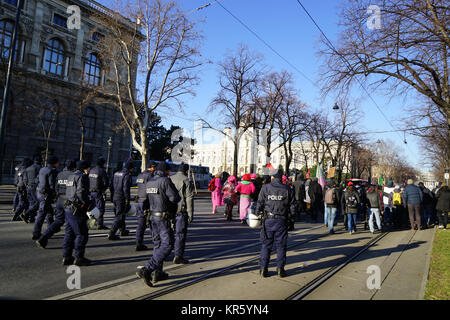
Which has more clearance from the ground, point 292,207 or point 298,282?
point 292,207

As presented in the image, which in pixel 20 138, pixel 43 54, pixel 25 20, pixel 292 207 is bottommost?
pixel 292 207

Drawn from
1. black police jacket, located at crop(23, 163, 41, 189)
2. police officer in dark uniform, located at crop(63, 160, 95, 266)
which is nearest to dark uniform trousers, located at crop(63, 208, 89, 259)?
police officer in dark uniform, located at crop(63, 160, 95, 266)

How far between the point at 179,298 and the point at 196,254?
245 centimetres

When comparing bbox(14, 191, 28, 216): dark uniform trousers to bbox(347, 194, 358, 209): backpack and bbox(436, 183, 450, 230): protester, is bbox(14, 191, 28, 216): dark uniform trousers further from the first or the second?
bbox(436, 183, 450, 230): protester

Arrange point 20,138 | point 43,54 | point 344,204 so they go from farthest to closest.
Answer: point 43,54 < point 20,138 < point 344,204

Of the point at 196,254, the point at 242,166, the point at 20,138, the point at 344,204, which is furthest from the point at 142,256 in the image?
the point at 242,166

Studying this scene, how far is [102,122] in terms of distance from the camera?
1379 inches

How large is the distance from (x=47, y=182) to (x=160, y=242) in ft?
14.2

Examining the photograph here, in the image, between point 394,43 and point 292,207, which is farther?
point 394,43

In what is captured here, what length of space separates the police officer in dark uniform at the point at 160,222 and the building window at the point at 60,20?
33708 millimetres

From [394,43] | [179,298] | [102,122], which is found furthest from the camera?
[102,122]

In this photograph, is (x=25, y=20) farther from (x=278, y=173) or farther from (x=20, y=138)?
(x=278, y=173)

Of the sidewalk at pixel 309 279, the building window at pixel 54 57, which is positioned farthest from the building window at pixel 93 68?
the sidewalk at pixel 309 279

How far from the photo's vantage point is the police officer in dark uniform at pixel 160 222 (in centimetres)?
449
